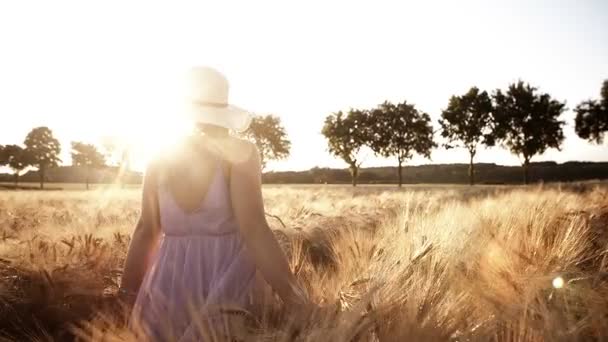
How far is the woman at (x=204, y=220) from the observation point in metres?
1.82

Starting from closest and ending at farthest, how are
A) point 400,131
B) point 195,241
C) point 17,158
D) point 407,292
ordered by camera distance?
point 407,292 → point 195,241 → point 400,131 → point 17,158

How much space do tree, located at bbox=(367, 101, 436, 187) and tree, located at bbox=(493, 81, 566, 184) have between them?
1003 centimetres

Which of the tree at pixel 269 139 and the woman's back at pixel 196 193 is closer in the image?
the woman's back at pixel 196 193

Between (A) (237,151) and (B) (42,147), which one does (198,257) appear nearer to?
(A) (237,151)

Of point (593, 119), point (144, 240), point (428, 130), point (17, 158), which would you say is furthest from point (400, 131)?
point (17, 158)

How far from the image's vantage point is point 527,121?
4547 centimetres

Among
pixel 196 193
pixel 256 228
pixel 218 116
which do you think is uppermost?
pixel 218 116

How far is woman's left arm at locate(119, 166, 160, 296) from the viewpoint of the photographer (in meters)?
2.13

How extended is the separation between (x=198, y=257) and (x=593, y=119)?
4876 cm

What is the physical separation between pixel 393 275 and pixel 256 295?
678 millimetres

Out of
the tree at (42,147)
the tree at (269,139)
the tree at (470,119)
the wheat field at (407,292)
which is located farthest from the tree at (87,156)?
the wheat field at (407,292)

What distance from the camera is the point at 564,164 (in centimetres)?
7156

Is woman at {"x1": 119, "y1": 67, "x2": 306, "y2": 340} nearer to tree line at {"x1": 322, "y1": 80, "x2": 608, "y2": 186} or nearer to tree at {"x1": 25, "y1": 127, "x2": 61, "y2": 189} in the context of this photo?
tree line at {"x1": 322, "y1": 80, "x2": 608, "y2": 186}

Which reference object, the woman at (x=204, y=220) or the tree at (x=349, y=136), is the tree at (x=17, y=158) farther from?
the woman at (x=204, y=220)
